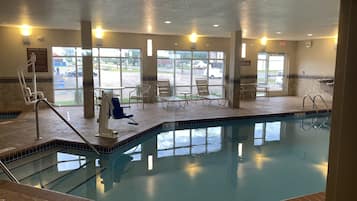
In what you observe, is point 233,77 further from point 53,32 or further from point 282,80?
point 53,32

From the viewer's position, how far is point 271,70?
1223cm

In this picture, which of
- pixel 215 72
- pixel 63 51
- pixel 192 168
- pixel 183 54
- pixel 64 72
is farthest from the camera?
pixel 215 72

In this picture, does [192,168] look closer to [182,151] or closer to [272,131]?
[182,151]

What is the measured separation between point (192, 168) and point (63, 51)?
6404mm

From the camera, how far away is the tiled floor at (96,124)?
17.2ft

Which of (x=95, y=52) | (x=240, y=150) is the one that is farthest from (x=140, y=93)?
(x=240, y=150)

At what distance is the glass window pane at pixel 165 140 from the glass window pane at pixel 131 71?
3.75 meters

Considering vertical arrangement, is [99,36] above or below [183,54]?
above

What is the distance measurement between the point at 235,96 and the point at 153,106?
8.58 ft

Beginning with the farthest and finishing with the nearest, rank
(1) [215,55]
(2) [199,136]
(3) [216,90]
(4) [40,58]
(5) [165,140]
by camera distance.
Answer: (3) [216,90]
(1) [215,55]
(4) [40,58]
(2) [199,136]
(5) [165,140]

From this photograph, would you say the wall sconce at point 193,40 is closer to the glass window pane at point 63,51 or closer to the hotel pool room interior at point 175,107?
the hotel pool room interior at point 175,107

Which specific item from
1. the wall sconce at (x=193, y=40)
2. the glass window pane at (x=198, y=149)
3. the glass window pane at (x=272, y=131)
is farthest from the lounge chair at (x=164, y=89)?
the glass window pane at (x=198, y=149)

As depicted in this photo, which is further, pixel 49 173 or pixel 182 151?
pixel 182 151

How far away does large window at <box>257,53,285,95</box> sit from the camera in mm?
11992
